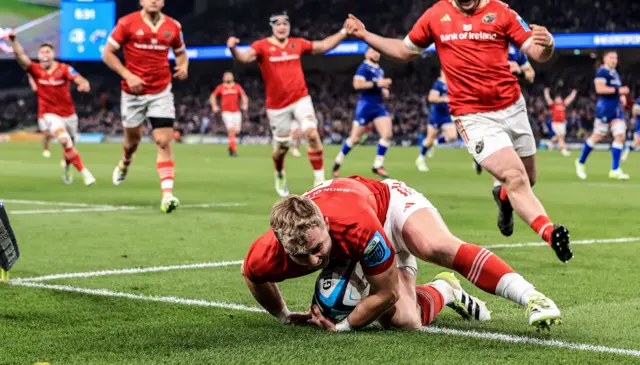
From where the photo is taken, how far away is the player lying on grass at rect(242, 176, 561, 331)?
466 centimetres

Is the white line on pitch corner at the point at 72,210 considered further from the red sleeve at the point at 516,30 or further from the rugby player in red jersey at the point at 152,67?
the red sleeve at the point at 516,30

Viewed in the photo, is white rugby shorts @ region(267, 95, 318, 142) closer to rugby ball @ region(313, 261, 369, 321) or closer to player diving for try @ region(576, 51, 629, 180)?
player diving for try @ region(576, 51, 629, 180)

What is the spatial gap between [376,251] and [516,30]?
3530mm

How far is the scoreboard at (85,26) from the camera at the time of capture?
51406 mm

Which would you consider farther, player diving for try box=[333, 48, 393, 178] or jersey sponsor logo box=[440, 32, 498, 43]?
player diving for try box=[333, 48, 393, 178]

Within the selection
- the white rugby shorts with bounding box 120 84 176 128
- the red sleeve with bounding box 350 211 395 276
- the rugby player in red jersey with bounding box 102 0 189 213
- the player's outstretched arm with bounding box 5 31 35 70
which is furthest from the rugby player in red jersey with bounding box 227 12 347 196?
the red sleeve with bounding box 350 211 395 276

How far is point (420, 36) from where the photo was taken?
26.5ft

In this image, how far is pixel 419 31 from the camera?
26.5ft

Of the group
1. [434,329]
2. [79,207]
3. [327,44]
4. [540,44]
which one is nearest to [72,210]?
[79,207]

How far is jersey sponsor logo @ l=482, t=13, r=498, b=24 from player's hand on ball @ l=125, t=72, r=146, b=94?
5570 millimetres

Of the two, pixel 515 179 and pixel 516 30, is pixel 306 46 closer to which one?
pixel 516 30

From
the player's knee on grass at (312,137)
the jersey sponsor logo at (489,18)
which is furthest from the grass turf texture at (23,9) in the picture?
the jersey sponsor logo at (489,18)

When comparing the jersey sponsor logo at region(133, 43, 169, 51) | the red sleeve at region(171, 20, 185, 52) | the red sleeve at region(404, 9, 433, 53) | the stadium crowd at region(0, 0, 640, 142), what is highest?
the red sleeve at region(404, 9, 433, 53)

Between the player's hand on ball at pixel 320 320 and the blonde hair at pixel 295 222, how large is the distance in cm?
82
